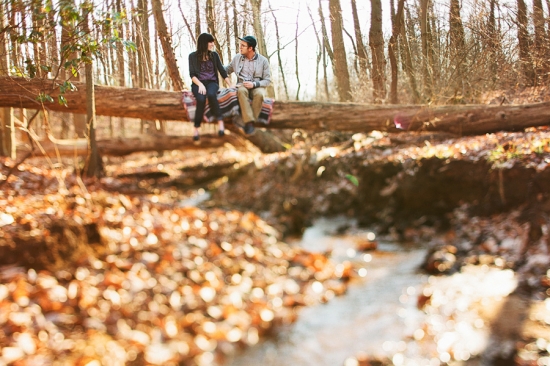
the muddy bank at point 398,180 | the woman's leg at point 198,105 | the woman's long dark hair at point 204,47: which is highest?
the woman's long dark hair at point 204,47

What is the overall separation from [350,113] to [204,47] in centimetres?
406

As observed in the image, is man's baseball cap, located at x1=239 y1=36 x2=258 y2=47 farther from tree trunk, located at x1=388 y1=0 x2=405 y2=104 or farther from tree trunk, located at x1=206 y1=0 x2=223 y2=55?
tree trunk, located at x1=388 y1=0 x2=405 y2=104

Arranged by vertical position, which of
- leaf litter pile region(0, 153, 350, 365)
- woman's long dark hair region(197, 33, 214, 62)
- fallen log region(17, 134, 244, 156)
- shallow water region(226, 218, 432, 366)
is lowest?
shallow water region(226, 218, 432, 366)

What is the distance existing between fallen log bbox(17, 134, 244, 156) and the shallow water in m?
6.18

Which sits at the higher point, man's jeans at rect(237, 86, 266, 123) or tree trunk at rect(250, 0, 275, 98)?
tree trunk at rect(250, 0, 275, 98)

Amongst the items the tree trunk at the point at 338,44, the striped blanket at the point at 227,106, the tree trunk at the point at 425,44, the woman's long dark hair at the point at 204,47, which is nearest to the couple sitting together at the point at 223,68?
the woman's long dark hair at the point at 204,47

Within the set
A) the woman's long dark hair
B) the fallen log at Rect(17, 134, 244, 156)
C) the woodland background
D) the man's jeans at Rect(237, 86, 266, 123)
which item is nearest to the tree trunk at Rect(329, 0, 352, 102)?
the woodland background

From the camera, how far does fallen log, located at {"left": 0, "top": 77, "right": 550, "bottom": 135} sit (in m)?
7.05

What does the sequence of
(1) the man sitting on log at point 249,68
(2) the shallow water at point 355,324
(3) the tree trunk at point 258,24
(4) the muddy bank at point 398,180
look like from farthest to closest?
(4) the muddy bank at point 398,180
(1) the man sitting on log at point 249,68
(3) the tree trunk at point 258,24
(2) the shallow water at point 355,324

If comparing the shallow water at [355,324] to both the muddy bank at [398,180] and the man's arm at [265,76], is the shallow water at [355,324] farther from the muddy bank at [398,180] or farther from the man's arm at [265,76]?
the man's arm at [265,76]

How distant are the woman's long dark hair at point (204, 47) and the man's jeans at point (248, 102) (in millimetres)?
1191

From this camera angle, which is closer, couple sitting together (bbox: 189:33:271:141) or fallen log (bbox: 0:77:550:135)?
couple sitting together (bbox: 189:33:271:141)

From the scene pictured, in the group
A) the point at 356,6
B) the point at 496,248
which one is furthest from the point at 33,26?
the point at 496,248

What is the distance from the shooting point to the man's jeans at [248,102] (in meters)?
5.90
